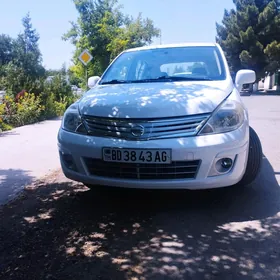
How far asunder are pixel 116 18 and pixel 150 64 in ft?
60.9

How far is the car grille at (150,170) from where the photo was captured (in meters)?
2.99

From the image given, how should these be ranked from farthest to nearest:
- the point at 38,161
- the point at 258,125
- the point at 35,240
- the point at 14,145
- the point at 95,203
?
the point at 258,125
the point at 14,145
the point at 38,161
the point at 95,203
the point at 35,240

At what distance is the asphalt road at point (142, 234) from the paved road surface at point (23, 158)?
0.36 m

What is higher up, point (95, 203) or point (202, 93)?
point (202, 93)

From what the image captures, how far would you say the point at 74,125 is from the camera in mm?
3396

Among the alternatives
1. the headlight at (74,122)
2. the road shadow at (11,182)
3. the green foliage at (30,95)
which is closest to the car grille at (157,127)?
the headlight at (74,122)

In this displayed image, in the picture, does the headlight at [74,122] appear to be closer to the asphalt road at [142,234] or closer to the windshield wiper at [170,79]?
the asphalt road at [142,234]

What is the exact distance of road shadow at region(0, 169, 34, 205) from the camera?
3.93 metres

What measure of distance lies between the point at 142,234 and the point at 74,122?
1.32m

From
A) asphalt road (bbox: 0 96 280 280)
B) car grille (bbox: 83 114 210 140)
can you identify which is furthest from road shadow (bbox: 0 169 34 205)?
car grille (bbox: 83 114 210 140)

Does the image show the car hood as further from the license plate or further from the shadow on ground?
the shadow on ground

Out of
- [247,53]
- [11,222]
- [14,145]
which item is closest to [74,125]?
[11,222]

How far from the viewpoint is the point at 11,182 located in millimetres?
4383

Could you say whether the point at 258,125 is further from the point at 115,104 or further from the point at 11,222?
the point at 11,222
